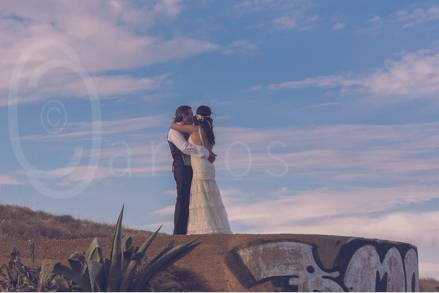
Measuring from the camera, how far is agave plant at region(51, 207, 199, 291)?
11031 mm

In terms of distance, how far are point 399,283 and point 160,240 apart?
461 centimetres

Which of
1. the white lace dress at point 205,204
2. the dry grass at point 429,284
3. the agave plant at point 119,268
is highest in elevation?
the white lace dress at point 205,204

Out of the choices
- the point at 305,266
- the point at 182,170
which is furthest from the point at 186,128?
the point at 305,266

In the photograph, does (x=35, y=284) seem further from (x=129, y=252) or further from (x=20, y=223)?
(x=20, y=223)

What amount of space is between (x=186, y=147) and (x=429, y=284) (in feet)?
35.8

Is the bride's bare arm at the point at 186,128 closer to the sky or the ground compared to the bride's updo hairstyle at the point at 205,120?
closer to the ground

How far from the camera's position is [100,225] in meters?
30.6

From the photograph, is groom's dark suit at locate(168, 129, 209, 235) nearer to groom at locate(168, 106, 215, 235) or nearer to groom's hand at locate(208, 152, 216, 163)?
groom at locate(168, 106, 215, 235)

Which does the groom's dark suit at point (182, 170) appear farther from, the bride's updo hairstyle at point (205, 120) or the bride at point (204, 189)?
the bride's updo hairstyle at point (205, 120)

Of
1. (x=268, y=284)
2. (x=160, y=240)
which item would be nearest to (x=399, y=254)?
(x=268, y=284)

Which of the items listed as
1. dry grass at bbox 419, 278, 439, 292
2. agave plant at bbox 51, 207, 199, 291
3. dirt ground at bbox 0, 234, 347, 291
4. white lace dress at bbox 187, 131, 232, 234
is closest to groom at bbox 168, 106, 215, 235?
white lace dress at bbox 187, 131, 232, 234

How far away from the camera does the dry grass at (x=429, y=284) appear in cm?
2039

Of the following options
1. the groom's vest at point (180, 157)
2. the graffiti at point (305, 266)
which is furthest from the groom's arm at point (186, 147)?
→ the graffiti at point (305, 266)

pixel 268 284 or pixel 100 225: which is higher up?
pixel 100 225
